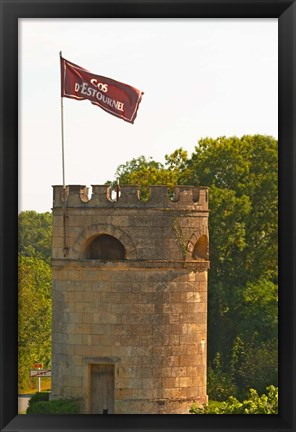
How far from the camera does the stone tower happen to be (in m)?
28.5

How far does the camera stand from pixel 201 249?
98.0ft

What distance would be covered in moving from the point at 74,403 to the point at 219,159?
58.9 feet

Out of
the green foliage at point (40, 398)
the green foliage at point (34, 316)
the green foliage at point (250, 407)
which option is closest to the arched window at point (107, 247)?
the green foliage at point (40, 398)

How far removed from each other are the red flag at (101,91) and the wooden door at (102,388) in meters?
6.33

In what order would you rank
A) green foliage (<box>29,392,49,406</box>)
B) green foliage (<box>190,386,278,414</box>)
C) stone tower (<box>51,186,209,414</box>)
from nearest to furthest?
1. green foliage (<box>190,386,278,414</box>)
2. stone tower (<box>51,186,209,414</box>)
3. green foliage (<box>29,392,49,406</box>)

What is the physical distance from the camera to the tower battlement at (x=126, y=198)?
28625mm

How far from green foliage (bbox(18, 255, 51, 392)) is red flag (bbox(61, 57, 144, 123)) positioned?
18908 millimetres

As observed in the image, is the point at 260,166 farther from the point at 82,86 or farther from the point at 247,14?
the point at 247,14

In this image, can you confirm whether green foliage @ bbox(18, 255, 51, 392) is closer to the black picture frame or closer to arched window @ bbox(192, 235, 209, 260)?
arched window @ bbox(192, 235, 209, 260)

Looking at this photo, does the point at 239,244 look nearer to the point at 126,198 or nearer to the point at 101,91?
the point at 126,198

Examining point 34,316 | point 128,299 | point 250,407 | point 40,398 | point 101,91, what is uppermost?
point 101,91

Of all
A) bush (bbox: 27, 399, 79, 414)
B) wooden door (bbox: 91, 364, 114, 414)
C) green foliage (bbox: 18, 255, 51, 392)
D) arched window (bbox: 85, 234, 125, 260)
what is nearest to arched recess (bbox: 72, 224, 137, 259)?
arched window (bbox: 85, 234, 125, 260)

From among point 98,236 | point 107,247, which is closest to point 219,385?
point 107,247

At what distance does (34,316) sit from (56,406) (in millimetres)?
20197
